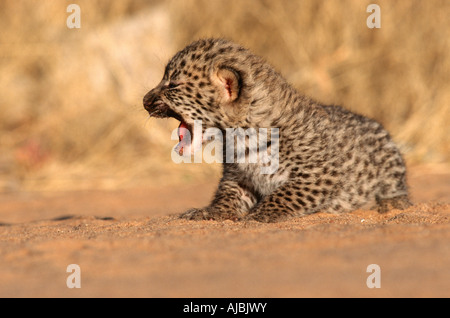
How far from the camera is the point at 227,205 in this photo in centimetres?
601

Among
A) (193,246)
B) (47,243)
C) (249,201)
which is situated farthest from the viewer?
(249,201)

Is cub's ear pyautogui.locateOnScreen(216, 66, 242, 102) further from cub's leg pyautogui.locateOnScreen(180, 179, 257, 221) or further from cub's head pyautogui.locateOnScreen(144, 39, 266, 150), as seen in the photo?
cub's leg pyautogui.locateOnScreen(180, 179, 257, 221)

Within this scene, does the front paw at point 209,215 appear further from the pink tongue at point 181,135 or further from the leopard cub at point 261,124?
the pink tongue at point 181,135

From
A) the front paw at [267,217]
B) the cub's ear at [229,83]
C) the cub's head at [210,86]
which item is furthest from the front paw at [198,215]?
the cub's ear at [229,83]

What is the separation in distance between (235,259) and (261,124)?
2.25 meters

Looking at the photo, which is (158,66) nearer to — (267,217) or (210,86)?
(210,86)

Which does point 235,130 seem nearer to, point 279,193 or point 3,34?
point 279,193

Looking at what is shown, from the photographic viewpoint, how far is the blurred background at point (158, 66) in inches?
473

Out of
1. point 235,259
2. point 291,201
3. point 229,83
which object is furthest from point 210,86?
point 235,259

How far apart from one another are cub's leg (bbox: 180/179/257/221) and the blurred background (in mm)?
5396

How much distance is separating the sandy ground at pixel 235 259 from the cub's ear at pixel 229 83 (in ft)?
3.62
